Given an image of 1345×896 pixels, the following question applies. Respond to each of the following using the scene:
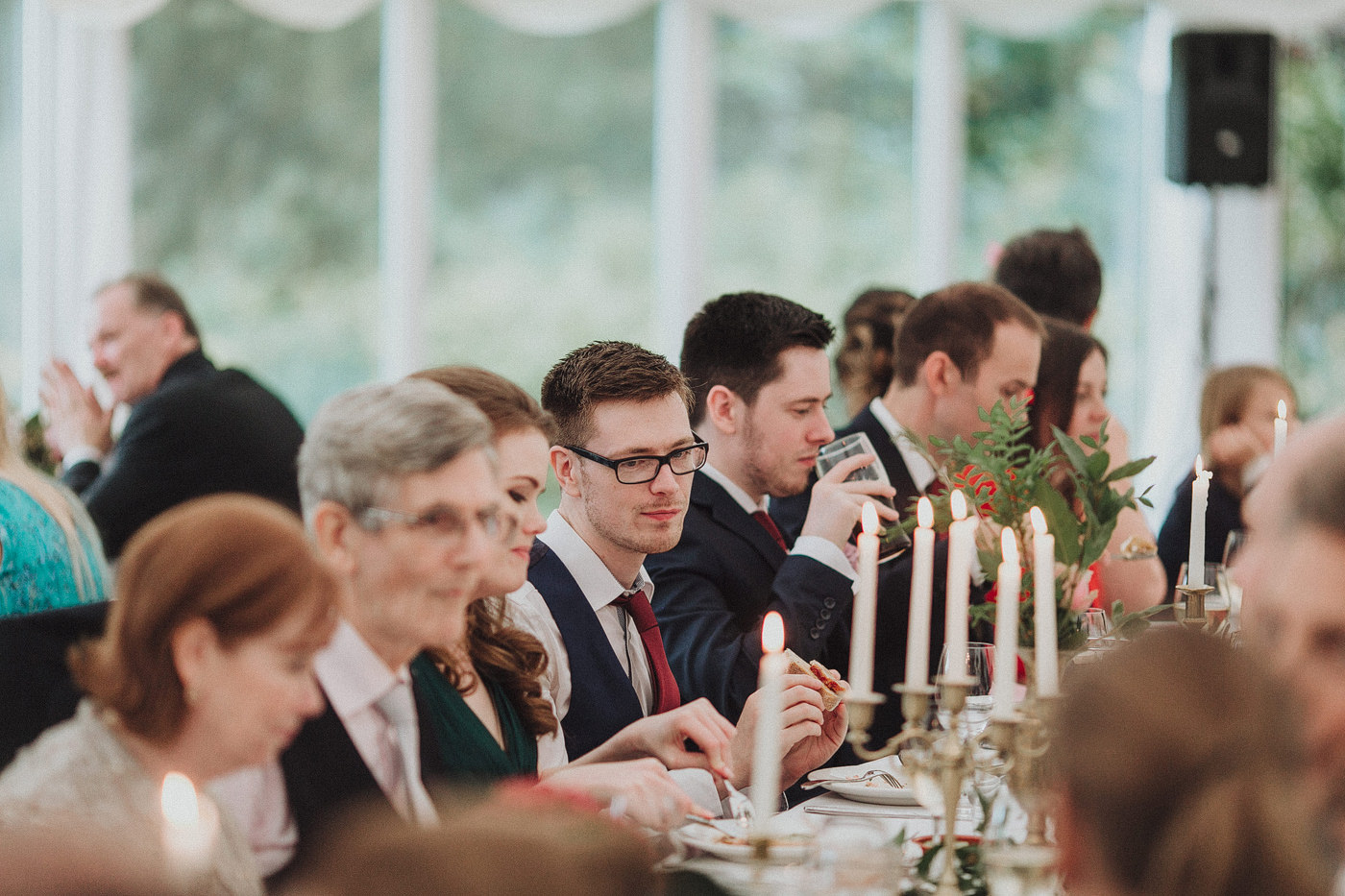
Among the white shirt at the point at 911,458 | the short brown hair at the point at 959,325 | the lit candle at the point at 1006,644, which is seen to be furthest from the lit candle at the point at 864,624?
the short brown hair at the point at 959,325

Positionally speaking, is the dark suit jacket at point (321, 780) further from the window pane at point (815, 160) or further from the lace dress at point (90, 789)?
the window pane at point (815, 160)

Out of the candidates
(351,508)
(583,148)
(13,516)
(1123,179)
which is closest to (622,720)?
(351,508)

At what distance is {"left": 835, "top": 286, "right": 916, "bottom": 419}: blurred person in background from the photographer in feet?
Result: 13.9

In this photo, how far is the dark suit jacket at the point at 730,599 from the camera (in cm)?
259

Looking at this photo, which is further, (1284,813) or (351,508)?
(351,508)

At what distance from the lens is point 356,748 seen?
1.55 metres

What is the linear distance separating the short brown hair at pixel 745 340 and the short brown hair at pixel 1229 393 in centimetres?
188

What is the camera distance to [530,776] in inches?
76.5

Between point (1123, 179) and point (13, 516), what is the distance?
18.2 ft

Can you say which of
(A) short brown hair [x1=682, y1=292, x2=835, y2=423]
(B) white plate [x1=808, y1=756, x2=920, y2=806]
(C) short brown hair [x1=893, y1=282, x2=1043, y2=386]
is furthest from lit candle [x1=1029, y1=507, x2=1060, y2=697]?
(C) short brown hair [x1=893, y1=282, x2=1043, y2=386]

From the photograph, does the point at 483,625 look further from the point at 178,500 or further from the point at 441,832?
the point at 178,500

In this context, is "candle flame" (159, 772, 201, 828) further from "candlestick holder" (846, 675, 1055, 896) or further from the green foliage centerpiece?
the green foliage centerpiece

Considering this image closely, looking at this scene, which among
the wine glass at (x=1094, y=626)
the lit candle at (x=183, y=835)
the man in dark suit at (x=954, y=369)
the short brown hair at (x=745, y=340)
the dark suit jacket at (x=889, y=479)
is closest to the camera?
the lit candle at (x=183, y=835)

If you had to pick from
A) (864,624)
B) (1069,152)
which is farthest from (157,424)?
(1069,152)
